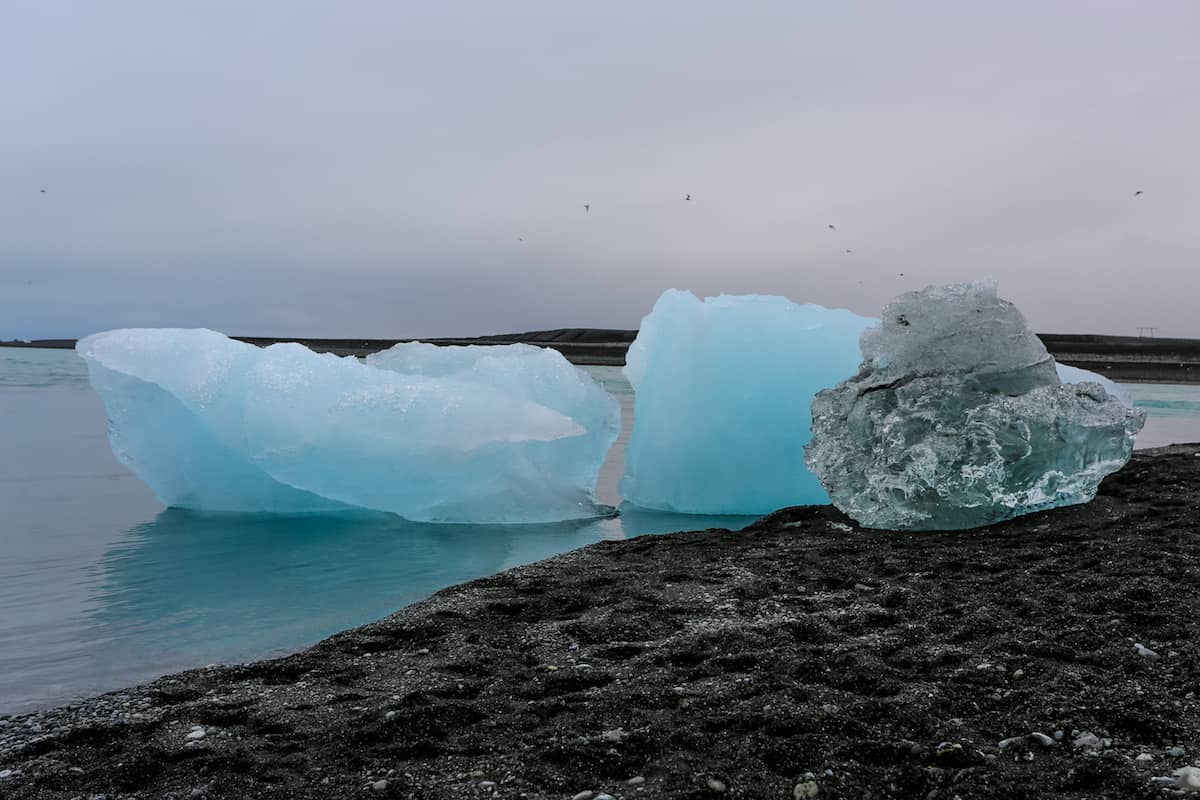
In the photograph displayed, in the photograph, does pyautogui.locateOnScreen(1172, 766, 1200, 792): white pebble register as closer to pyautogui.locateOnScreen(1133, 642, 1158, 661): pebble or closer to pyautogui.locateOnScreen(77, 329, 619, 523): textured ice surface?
pyautogui.locateOnScreen(1133, 642, 1158, 661): pebble

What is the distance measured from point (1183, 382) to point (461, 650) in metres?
40.0

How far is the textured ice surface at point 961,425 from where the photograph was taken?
5512 mm

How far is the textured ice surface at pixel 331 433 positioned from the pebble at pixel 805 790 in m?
5.17

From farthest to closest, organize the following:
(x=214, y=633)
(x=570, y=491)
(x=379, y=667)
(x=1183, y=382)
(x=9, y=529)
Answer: (x=1183, y=382)
(x=570, y=491)
(x=9, y=529)
(x=214, y=633)
(x=379, y=667)

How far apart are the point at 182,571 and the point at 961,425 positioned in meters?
4.99

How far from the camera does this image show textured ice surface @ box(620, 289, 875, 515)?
7609 mm

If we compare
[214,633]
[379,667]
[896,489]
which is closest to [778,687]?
[379,667]

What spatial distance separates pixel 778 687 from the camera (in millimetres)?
2840

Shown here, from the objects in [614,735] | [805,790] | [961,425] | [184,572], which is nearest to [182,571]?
[184,572]

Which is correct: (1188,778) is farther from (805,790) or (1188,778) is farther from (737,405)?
(737,405)

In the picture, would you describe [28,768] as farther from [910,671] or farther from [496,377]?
[496,377]

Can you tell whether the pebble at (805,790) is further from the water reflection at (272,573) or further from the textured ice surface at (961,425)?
the textured ice surface at (961,425)

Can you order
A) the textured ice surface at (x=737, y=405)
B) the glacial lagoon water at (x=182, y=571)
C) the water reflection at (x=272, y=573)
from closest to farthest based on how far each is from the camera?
the glacial lagoon water at (x=182, y=571), the water reflection at (x=272, y=573), the textured ice surface at (x=737, y=405)

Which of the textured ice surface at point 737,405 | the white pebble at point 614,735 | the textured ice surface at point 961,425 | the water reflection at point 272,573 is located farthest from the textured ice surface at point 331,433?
the white pebble at point 614,735
